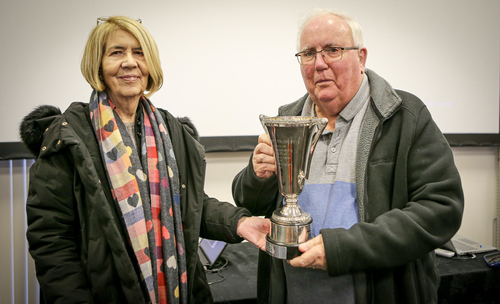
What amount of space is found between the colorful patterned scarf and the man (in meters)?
0.31

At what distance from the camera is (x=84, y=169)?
1076 millimetres

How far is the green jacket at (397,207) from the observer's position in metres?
1.00

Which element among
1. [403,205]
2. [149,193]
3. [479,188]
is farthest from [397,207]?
[479,188]

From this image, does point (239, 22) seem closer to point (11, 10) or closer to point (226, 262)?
point (11, 10)

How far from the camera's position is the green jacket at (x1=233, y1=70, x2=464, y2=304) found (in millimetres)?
996

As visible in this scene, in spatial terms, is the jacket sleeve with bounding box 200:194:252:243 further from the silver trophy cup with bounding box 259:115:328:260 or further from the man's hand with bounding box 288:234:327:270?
the man's hand with bounding box 288:234:327:270

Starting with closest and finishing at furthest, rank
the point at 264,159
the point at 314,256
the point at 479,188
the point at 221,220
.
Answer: the point at 314,256 < the point at 264,159 < the point at 221,220 < the point at 479,188

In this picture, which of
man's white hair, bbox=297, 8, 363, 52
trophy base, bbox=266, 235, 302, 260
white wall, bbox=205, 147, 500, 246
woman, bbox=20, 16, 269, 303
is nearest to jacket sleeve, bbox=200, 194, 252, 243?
woman, bbox=20, 16, 269, 303

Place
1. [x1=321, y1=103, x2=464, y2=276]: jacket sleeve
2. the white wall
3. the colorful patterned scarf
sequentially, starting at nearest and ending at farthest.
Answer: [x1=321, y1=103, x2=464, y2=276]: jacket sleeve → the colorful patterned scarf → the white wall

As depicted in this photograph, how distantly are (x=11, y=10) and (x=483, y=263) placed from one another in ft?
11.3

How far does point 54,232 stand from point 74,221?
68 millimetres

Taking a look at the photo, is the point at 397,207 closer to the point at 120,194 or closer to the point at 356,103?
the point at 356,103

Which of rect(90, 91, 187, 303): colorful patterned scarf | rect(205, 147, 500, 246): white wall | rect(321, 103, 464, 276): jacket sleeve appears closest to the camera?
rect(321, 103, 464, 276): jacket sleeve

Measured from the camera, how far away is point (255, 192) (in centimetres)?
135
